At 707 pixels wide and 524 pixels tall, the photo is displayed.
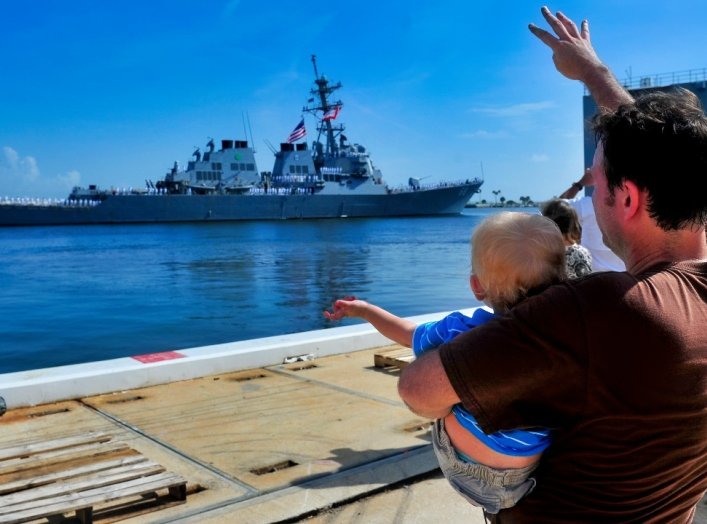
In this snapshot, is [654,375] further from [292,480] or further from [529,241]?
[292,480]

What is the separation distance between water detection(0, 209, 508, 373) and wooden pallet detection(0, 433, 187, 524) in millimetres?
2088

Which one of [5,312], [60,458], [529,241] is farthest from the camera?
[5,312]

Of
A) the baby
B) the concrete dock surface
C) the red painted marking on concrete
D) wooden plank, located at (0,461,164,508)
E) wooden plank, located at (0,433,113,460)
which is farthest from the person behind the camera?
the red painted marking on concrete

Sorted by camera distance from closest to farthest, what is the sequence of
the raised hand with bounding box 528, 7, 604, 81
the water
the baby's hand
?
the raised hand with bounding box 528, 7, 604, 81, the baby's hand, the water

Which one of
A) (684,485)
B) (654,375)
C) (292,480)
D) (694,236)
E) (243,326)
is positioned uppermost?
(694,236)

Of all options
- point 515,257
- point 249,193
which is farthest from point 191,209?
point 515,257

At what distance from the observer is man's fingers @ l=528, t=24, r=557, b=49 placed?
2.04 metres

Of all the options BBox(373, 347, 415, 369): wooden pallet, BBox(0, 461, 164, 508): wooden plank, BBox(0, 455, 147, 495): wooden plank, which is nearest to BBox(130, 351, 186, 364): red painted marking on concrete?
BBox(373, 347, 415, 369): wooden pallet

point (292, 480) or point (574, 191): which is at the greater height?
point (574, 191)

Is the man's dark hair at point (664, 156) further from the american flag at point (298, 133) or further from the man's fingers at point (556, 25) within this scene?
the american flag at point (298, 133)

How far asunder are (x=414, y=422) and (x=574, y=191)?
5.87ft

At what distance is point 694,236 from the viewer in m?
1.39

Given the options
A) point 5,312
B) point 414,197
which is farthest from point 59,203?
point 5,312

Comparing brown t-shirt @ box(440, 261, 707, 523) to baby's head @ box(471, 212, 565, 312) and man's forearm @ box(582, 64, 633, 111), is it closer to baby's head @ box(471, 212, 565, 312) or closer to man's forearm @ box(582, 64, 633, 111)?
baby's head @ box(471, 212, 565, 312)
